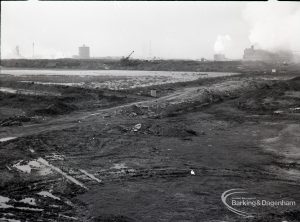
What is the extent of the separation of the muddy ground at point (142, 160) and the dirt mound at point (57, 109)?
0.25ft

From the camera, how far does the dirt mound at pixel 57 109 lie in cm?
2239

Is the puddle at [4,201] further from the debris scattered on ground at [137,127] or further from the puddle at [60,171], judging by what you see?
the debris scattered on ground at [137,127]

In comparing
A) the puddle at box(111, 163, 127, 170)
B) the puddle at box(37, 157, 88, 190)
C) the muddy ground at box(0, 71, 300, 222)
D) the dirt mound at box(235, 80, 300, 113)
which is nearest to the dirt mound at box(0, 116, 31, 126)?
the muddy ground at box(0, 71, 300, 222)

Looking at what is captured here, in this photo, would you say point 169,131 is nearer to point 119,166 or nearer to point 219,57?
point 119,166

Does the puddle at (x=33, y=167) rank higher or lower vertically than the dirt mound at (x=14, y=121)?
lower

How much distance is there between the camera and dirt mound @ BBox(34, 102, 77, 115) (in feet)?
73.5

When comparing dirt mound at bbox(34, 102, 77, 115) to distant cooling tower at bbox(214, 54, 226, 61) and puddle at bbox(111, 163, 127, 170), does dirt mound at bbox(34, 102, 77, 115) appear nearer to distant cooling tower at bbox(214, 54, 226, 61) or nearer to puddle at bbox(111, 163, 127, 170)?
puddle at bbox(111, 163, 127, 170)

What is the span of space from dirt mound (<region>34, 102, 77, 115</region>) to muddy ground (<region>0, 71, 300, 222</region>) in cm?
8

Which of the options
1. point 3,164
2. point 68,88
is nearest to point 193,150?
point 3,164

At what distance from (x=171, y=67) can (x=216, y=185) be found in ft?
212

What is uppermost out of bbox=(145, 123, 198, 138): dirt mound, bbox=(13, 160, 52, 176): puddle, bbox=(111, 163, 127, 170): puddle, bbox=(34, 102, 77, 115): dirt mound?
bbox=(34, 102, 77, 115): dirt mound

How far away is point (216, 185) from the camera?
11.2 m

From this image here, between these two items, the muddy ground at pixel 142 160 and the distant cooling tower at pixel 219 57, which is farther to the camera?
the distant cooling tower at pixel 219 57

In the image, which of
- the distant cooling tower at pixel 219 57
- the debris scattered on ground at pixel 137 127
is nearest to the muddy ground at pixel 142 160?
the debris scattered on ground at pixel 137 127
